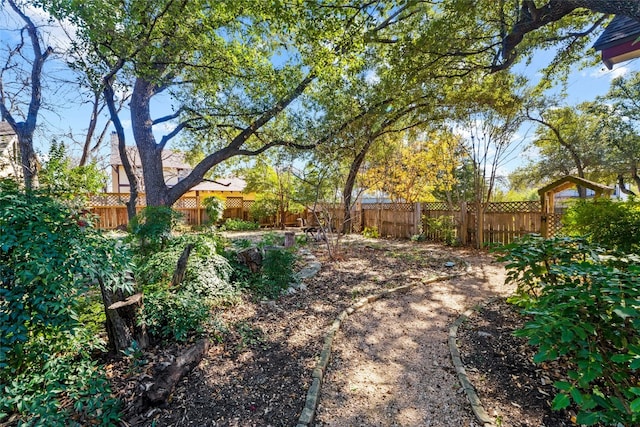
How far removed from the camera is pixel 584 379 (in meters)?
1.19

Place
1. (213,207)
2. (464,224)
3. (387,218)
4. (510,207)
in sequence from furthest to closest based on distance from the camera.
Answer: (213,207)
(387,218)
(464,224)
(510,207)

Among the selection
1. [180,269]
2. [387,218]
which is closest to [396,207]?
[387,218]

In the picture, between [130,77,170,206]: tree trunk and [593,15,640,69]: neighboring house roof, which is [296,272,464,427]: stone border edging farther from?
[130,77,170,206]: tree trunk

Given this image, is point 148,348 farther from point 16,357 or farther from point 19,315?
point 19,315

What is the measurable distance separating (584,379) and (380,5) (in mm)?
5603

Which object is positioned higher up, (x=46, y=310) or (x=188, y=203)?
(x=188, y=203)

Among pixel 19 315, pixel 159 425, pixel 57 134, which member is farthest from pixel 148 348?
pixel 57 134

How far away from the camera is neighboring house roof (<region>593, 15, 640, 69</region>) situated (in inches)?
157

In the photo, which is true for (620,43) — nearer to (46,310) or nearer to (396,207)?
(46,310)

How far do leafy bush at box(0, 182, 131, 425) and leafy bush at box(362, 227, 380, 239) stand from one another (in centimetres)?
1011

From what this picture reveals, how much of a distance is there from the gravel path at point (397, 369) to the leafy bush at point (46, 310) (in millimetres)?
1539

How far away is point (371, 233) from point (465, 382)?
940 centimetres

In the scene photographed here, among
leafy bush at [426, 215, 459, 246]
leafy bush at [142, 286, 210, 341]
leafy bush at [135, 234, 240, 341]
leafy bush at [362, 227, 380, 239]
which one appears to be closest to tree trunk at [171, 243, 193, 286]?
leafy bush at [135, 234, 240, 341]

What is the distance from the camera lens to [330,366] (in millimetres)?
2502
